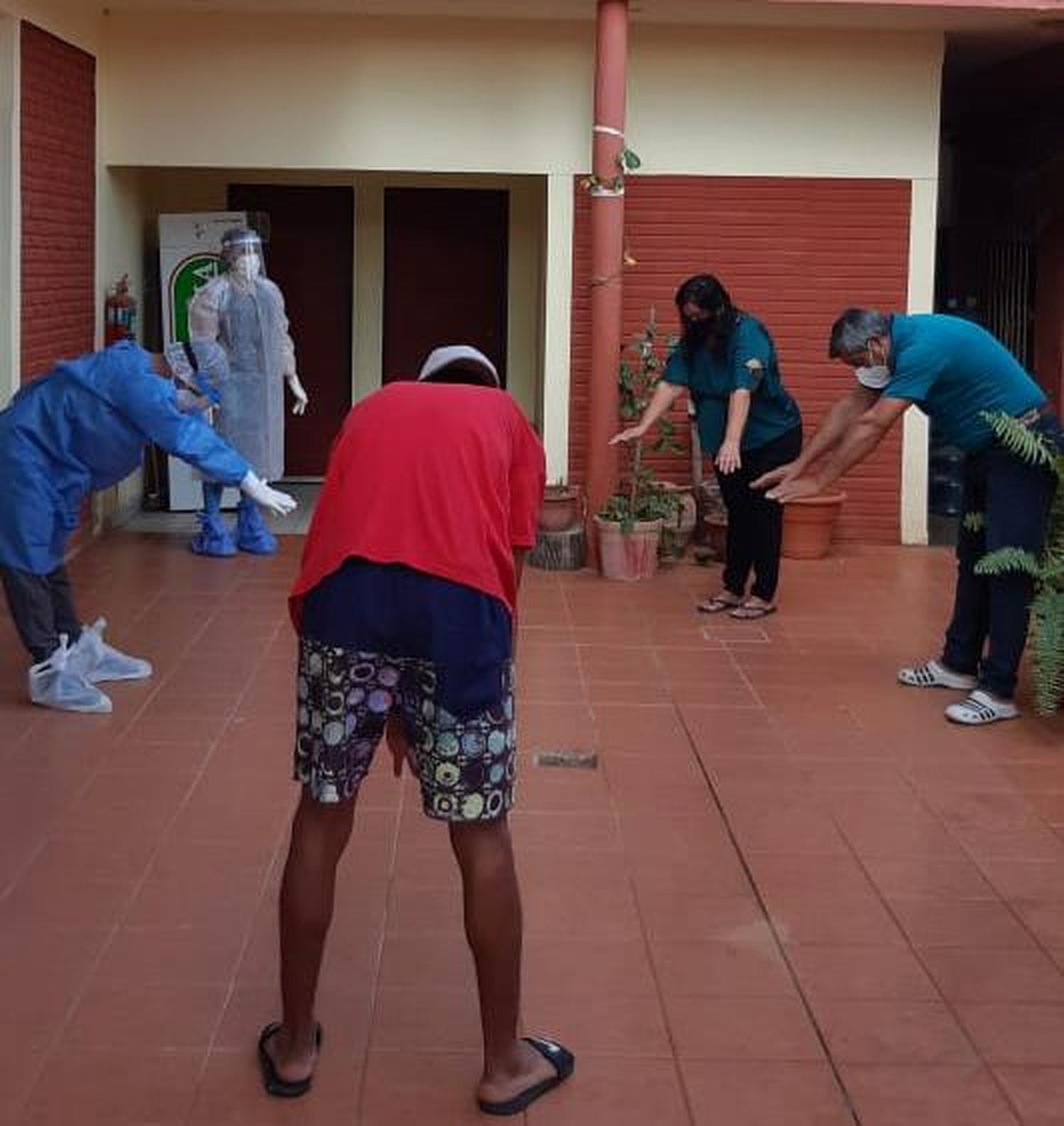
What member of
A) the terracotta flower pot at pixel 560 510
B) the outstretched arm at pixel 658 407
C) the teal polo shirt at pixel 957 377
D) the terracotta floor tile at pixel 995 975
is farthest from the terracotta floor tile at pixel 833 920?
the terracotta flower pot at pixel 560 510

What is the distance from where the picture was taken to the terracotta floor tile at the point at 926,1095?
3.57m

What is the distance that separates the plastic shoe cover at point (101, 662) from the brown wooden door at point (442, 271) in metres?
5.35

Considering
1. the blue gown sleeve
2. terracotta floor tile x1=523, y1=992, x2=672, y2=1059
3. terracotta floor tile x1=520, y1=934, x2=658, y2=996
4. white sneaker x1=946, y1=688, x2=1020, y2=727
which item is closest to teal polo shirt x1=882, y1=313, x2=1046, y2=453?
white sneaker x1=946, y1=688, x2=1020, y2=727

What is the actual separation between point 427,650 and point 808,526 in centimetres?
681

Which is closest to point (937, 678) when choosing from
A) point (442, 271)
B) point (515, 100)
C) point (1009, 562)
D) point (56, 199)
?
point (1009, 562)

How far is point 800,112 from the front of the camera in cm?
1014

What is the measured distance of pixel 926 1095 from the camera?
3.66 metres

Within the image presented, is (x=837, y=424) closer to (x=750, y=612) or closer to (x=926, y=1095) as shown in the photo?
(x=750, y=612)

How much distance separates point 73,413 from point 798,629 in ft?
11.5

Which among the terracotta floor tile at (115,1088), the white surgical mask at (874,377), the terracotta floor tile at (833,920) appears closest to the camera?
the terracotta floor tile at (115,1088)

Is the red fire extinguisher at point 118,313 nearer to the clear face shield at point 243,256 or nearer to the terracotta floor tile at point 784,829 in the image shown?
the clear face shield at point 243,256

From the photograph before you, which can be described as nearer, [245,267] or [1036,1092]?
[1036,1092]

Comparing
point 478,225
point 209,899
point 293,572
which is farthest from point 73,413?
point 478,225

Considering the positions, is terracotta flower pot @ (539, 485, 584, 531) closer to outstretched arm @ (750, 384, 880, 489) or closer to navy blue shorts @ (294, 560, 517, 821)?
outstretched arm @ (750, 384, 880, 489)
